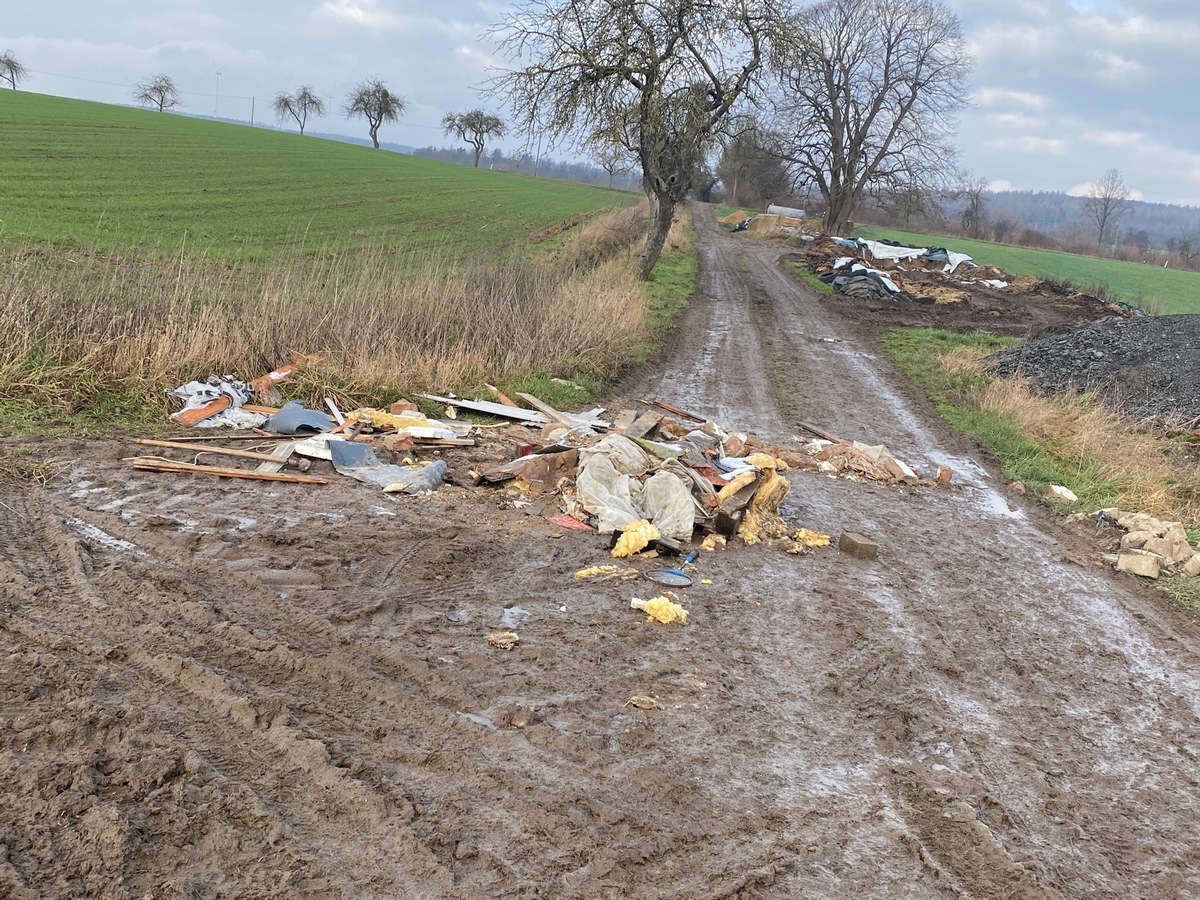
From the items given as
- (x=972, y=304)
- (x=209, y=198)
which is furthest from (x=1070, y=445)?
(x=209, y=198)

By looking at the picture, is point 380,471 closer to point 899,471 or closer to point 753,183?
point 899,471

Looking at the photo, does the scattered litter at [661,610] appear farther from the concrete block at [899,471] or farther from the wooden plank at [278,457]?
the concrete block at [899,471]

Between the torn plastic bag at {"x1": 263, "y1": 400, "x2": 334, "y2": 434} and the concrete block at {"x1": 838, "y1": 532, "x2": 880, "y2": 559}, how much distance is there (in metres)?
4.97

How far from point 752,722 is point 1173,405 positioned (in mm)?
11964

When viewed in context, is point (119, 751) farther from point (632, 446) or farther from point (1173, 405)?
point (1173, 405)

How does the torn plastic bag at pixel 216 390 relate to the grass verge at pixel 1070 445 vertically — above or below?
below

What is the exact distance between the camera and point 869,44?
43969mm

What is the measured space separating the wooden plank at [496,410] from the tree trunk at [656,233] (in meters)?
13.2

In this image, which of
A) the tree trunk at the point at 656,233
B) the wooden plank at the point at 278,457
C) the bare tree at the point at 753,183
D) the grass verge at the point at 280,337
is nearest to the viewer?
the wooden plank at the point at 278,457

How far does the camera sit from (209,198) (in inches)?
1111

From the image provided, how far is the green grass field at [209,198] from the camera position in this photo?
1984 cm

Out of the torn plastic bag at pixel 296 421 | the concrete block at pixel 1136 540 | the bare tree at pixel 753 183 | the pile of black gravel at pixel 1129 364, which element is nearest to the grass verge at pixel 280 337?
the torn plastic bag at pixel 296 421

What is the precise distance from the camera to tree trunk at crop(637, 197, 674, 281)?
21406mm

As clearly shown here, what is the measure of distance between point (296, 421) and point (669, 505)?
378 centimetres
